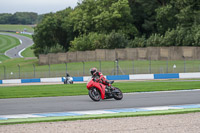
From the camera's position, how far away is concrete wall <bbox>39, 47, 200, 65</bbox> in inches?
2053

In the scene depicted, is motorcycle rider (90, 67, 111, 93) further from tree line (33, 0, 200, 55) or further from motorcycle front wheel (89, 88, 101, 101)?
tree line (33, 0, 200, 55)

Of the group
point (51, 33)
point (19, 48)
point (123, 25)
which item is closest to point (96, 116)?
point (123, 25)

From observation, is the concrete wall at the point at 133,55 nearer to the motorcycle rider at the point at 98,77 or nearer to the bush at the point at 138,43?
the bush at the point at 138,43

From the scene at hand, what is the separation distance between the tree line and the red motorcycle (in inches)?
1600

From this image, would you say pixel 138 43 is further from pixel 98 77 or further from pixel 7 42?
pixel 7 42

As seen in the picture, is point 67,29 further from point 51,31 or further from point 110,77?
point 110,77

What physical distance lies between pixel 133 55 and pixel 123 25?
22.0 m

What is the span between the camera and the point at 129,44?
6762 centimetres

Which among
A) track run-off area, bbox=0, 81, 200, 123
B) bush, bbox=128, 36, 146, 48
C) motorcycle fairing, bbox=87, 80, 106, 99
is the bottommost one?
track run-off area, bbox=0, 81, 200, 123

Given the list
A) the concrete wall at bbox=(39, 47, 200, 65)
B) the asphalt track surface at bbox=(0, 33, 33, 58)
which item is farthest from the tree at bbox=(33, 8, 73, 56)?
the asphalt track surface at bbox=(0, 33, 33, 58)

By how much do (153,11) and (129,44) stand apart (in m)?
17.3

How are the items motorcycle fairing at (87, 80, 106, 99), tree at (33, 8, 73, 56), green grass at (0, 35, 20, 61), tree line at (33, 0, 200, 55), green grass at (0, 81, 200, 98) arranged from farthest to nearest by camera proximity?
green grass at (0, 35, 20, 61) < tree at (33, 8, 73, 56) < tree line at (33, 0, 200, 55) < green grass at (0, 81, 200, 98) < motorcycle fairing at (87, 80, 106, 99)

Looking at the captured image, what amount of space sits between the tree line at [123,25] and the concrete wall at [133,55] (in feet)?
12.9

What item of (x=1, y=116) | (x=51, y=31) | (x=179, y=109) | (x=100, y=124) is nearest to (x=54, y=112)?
(x=1, y=116)
